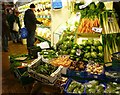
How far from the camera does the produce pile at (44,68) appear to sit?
3.68 meters

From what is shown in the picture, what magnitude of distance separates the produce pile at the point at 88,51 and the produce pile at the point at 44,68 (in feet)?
1.50

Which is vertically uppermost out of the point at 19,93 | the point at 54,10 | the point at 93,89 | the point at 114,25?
the point at 54,10

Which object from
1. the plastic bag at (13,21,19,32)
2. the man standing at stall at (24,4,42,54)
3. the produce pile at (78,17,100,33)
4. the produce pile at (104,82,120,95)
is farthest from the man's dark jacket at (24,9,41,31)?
the produce pile at (104,82,120,95)

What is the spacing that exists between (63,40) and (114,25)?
1.03 m

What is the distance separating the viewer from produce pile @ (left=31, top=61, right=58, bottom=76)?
12.1ft

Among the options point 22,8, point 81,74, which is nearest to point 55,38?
point 81,74

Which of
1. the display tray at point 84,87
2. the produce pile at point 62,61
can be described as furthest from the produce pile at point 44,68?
the display tray at point 84,87

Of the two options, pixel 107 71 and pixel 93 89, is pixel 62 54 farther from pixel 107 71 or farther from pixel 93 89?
pixel 93 89

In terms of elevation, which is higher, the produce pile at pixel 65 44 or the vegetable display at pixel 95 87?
the produce pile at pixel 65 44

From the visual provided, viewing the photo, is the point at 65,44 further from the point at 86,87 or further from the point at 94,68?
the point at 86,87

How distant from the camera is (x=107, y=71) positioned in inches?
138

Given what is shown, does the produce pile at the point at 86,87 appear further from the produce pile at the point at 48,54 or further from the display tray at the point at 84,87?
the produce pile at the point at 48,54

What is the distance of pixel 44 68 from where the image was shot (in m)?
3.79

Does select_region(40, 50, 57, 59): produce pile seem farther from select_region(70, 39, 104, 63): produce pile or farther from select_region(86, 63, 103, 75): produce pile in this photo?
select_region(86, 63, 103, 75): produce pile
